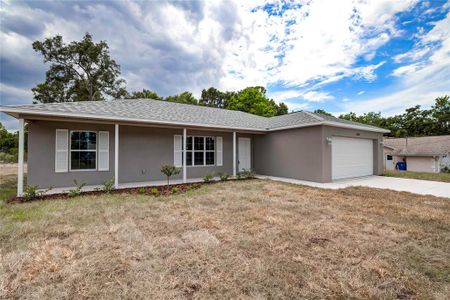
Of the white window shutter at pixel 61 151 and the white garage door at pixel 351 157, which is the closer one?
the white window shutter at pixel 61 151

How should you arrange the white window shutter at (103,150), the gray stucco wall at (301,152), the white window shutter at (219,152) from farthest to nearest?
the white window shutter at (219,152)
the gray stucco wall at (301,152)
the white window shutter at (103,150)

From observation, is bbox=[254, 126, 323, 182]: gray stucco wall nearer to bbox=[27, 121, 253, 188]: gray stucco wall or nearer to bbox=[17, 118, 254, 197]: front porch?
bbox=[17, 118, 254, 197]: front porch

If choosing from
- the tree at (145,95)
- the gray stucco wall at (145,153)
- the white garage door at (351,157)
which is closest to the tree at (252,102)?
the tree at (145,95)

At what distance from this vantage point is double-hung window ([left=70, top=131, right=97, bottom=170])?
8401 millimetres

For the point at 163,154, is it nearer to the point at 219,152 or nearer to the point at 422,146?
the point at 219,152

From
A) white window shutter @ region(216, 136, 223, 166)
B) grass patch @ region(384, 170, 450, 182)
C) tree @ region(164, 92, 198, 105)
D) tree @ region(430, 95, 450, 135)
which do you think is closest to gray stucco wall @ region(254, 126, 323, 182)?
white window shutter @ region(216, 136, 223, 166)

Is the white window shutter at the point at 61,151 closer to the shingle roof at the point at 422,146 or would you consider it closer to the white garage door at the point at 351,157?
the white garage door at the point at 351,157

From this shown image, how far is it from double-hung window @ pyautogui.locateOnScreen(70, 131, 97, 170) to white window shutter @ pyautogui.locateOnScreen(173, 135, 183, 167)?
11.1 feet

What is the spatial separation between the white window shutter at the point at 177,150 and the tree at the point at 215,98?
1076 inches

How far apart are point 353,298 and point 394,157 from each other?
98.3ft

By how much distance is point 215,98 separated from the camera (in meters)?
37.5

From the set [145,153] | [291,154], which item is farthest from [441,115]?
[145,153]

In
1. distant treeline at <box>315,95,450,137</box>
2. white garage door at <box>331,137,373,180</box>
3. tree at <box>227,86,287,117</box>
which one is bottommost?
white garage door at <box>331,137,373,180</box>

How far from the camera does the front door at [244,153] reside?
1263 centimetres
